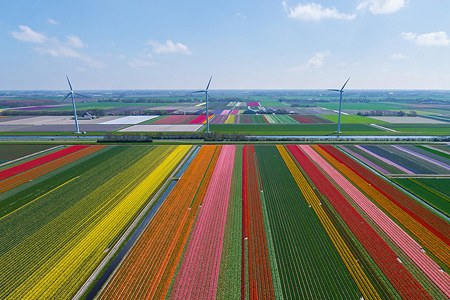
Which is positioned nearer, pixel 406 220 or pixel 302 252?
pixel 302 252

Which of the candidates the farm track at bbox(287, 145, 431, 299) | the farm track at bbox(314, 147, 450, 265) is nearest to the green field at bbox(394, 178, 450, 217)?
the farm track at bbox(314, 147, 450, 265)

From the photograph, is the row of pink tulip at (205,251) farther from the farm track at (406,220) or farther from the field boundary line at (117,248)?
the farm track at (406,220)

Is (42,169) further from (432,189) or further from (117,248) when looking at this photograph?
(432,189)

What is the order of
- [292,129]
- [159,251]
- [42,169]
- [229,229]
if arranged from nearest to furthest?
[159,251]
[229,229]
[42,169]
[292,129]

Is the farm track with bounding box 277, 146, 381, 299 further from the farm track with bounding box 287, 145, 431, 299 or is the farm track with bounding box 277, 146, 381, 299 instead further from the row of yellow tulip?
the row of yellow tulip

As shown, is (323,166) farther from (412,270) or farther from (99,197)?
(99,197)

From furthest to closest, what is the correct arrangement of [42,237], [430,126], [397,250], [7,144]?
[430,126], [7,144], [42,237], [397,250]

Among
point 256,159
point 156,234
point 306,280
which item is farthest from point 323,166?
point 156,234

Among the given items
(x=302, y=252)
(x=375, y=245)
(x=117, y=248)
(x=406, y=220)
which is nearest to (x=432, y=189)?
(x=406, y=220)
